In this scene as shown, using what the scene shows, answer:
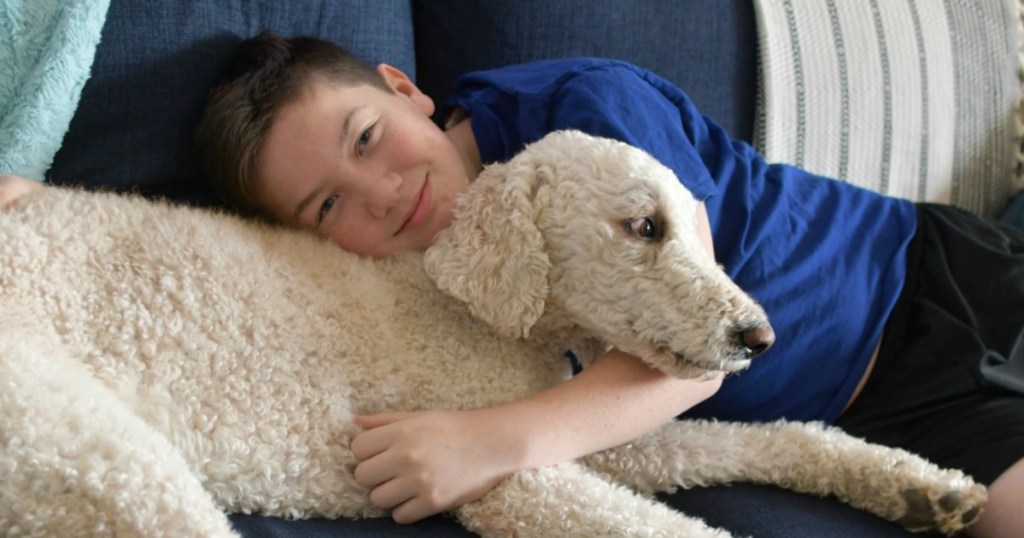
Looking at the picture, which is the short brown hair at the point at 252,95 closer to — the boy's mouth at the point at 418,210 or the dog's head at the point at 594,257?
the boy's mouth at the point at 418,210

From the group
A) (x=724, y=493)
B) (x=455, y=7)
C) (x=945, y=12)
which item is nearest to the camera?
(x=724, y=493)

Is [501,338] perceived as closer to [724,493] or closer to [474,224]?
[474,224]

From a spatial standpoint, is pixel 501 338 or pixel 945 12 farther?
pixel 945 12

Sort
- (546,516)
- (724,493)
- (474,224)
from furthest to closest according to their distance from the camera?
(724,493), (474,224), (546,516)

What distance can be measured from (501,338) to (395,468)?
0.25m

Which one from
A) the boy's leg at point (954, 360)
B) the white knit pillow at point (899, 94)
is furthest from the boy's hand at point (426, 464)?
the white knit pillow at point (899, 94)

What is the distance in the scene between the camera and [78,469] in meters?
0.89

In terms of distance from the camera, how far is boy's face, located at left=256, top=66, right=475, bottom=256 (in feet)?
4.48

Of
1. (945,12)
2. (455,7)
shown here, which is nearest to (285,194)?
(455,7)

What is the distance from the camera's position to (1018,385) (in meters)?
1.51

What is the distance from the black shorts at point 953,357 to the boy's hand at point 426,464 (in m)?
0.75

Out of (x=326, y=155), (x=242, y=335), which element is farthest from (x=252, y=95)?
(x=242, y=335)

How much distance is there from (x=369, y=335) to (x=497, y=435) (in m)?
0.22

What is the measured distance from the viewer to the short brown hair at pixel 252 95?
1.38m
